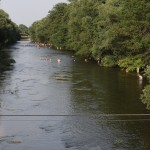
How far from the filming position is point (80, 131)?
27453mm

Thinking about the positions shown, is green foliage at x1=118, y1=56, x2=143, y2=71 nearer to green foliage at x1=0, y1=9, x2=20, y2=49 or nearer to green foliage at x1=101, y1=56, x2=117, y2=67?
green foliage at x1=101, y1=56, x2=117, y2=67

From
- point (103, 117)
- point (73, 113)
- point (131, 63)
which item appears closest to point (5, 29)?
point (131, 63)

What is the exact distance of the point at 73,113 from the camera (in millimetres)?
32250

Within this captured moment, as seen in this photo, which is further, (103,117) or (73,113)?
(73,113)

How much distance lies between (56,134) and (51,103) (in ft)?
30.2

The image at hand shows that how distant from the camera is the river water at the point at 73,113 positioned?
25.3 meters

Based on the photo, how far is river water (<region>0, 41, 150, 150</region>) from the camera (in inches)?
997

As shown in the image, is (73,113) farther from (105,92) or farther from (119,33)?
(119,33)

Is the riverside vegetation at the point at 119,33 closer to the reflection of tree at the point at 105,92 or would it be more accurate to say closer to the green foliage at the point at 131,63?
the green foliage at the point at 131,63

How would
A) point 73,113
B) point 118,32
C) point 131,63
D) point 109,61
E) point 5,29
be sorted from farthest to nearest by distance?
1. point 5,29
2. point 109,61
3. point 131,63
4. point 118,32
5. point 73,113

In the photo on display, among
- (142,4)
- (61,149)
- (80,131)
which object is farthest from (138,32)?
(61,149)

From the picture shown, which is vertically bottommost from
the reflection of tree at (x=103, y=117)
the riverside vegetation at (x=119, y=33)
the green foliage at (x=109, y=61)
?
the reflection of tree at (x=103, y=117)

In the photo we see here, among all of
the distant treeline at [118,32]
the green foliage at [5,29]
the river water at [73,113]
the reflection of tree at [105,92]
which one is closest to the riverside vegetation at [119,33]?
the distant treeline at [118,32]

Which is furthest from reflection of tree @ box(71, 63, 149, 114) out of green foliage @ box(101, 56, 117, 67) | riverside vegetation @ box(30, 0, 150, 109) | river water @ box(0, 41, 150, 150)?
green foliage @ box(101, 56, 117, 67)
